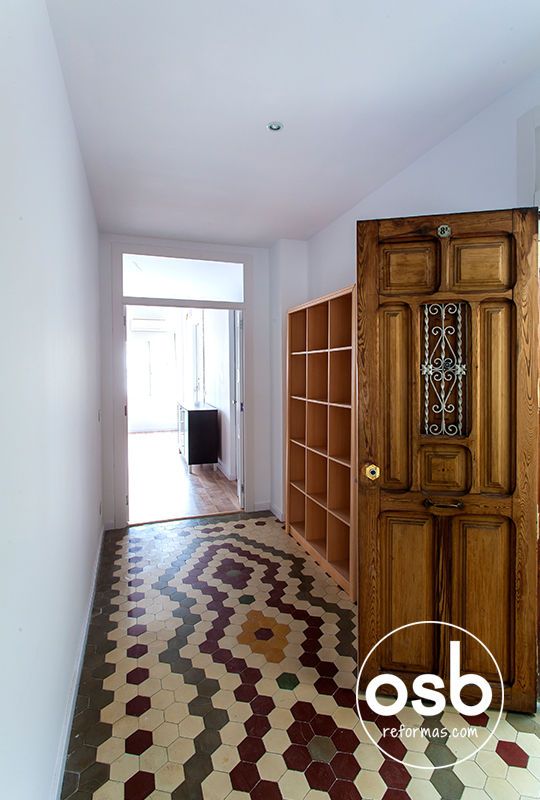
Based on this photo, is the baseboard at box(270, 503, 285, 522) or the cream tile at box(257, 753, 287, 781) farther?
the baseboard at box(270, 503, 285, 522)

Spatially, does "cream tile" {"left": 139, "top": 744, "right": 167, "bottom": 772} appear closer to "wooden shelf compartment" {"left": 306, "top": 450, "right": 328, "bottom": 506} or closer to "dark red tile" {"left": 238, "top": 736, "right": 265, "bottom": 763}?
"dark red tile" {"left": 238, "top": 736, "right": 265, "bottom": 763}

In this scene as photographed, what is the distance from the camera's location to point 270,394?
4.55 metres

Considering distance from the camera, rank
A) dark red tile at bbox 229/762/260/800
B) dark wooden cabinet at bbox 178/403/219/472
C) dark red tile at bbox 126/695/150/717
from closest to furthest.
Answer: dark red tile at bbox 229/762/260/800 < dark red tile at bbox 126/695/150/717 < dark wooden cabinet at bbox 178/403/219/472

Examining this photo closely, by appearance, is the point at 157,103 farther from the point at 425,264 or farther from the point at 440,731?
the point at 440,731

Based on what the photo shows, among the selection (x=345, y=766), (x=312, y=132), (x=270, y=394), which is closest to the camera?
(x=345, y=766)

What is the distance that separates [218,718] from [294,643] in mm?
643

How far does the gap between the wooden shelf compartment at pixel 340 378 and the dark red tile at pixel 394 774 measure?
2075mm

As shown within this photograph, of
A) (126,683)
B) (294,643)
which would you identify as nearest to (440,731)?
(294,643)

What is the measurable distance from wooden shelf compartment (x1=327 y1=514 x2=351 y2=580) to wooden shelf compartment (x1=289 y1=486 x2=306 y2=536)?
704 millimetres

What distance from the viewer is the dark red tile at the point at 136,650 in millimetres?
2283

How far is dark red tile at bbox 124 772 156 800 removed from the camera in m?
1.51

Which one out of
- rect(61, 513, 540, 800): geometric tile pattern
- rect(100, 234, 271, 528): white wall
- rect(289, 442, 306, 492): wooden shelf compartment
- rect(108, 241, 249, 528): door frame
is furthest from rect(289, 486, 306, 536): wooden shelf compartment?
rect(108, 241, 249, 528): door frame

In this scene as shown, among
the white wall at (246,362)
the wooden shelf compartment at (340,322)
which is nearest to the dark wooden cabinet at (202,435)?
the white wall at (246,362)

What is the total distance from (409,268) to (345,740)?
205 centimetres
